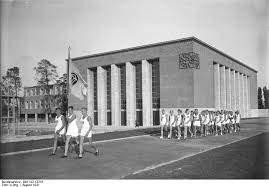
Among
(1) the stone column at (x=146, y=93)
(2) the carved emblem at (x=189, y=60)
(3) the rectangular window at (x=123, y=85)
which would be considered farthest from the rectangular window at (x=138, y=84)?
(2) the carved emblem at (x=189, y=60)

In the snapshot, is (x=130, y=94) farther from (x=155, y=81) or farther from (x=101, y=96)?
(x=101, y=96)

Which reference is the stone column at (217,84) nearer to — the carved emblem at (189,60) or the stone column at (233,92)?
the stone column at (233,92)

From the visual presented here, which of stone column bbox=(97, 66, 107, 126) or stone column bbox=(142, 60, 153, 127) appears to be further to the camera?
stone column bbox=(97, 66, 107, 126)

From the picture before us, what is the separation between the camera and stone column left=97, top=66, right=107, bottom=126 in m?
44.8

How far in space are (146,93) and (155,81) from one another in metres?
2.04

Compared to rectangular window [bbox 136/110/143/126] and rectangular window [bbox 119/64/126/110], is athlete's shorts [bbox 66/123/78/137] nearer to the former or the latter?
rectangular window [bbox 136/110/143/126]

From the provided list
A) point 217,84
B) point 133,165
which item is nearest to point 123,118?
point 217,84

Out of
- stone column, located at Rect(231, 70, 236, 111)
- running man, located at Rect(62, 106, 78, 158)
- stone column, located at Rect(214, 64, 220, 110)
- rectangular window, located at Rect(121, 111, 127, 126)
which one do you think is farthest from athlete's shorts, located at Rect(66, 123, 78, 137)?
stone column, located at Rect(231, 70, 236, 111)

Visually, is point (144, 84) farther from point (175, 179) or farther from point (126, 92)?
point (175, 179)

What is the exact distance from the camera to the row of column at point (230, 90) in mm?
43719

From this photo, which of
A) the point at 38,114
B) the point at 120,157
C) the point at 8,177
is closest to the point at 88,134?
the point at 120,157

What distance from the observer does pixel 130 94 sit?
1634 inches

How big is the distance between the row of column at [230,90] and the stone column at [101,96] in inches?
656

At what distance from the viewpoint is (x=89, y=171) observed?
8.00 meters
